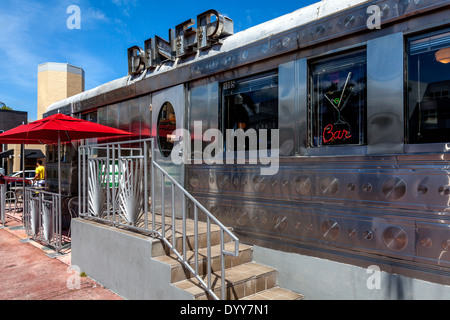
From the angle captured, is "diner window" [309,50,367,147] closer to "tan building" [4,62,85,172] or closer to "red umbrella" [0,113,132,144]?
"red umbrella" [0,113,132,144]

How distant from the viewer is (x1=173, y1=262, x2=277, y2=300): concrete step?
10.9ft

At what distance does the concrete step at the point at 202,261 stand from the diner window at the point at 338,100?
1563mm

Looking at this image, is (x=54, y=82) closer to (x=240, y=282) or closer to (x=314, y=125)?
(x=314, y=125)

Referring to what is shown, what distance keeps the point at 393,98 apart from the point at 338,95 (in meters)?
0.58

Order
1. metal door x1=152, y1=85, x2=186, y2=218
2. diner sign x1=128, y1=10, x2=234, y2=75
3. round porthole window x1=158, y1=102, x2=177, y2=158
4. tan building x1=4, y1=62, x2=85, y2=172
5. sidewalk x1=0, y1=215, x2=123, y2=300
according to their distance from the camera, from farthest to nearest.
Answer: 1. tan building x1=4, y1=62, x2=85, y2=172
2. round porthole window x1=158, y1=102, x2=177, y2=158
3. metal door x1=152, y1=85, x2=186, y2=218
4. diner sign x1=128, y1=10, x2=234, y2=75
5. sidewalk x1=0, y1=215, x2=123, y2=300

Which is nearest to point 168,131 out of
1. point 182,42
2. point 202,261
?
point 182,42

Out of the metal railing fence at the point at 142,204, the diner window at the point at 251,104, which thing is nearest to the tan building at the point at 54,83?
the metal railing fence at the point at 142,204

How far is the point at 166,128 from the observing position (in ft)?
18.4

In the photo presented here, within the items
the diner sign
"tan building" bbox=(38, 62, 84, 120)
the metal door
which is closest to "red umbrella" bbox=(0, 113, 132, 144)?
the metal door

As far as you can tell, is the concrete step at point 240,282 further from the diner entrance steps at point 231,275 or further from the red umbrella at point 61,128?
the red umbrella at point 61,128

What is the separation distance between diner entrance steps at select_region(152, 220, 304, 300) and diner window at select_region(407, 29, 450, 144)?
2.06 meters
